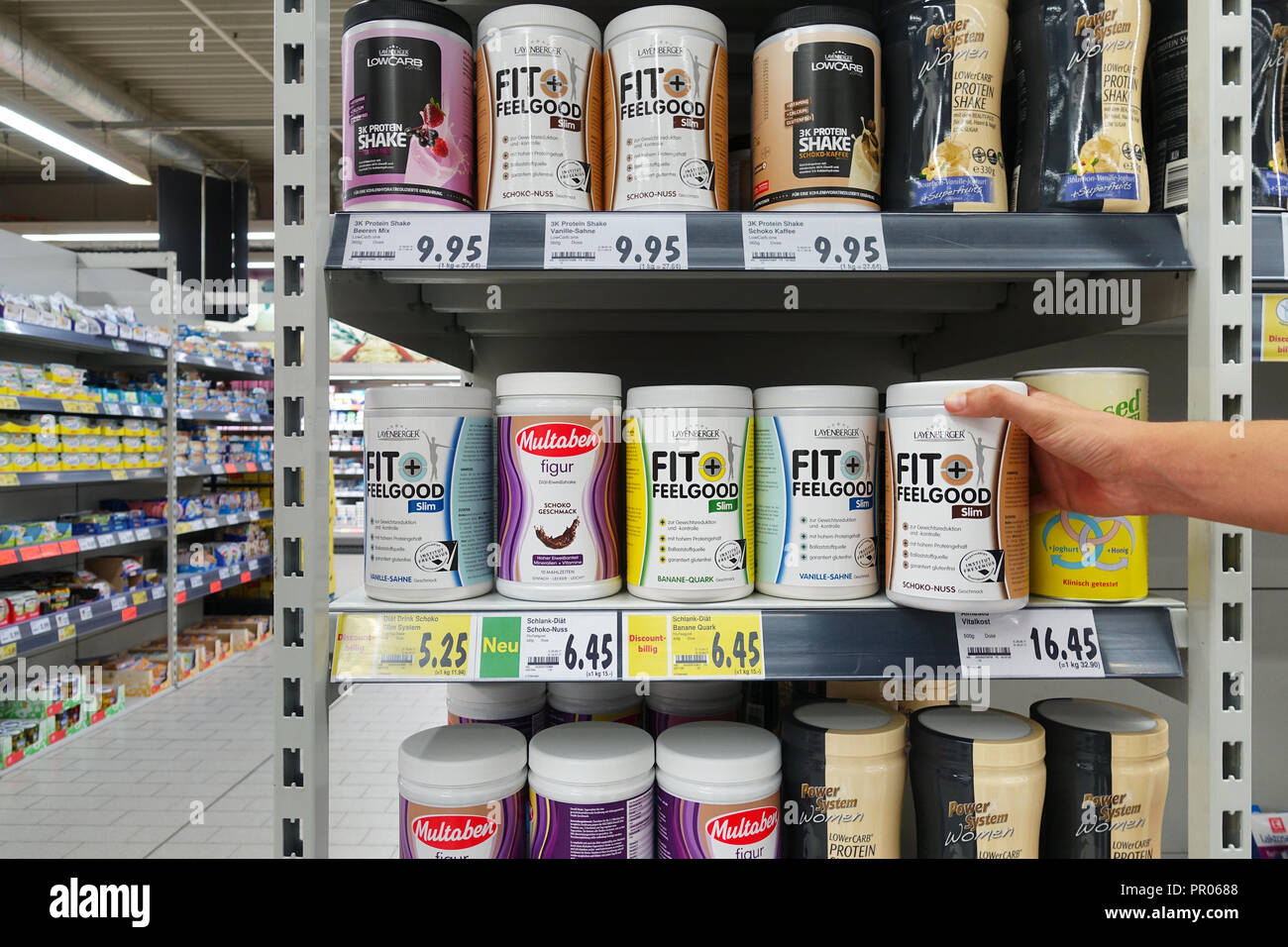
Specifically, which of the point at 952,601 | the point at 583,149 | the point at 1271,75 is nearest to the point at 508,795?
the point at 952,601

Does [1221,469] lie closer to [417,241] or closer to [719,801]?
[719,801]

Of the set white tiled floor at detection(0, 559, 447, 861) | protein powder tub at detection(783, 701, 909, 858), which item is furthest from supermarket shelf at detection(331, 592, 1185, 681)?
white tiled floor at detection(0, 559, 447, 861)

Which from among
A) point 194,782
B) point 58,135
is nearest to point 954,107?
point 194,782

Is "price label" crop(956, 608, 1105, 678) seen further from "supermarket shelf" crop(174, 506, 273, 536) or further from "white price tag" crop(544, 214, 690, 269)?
"supermarket shelf" crop(174, 506, 273, 536)

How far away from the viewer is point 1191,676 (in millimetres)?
865

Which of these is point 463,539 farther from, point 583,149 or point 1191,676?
point 1191,676

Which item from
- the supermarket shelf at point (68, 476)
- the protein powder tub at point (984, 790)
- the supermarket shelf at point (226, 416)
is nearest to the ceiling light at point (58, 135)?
the supermarket shelf at point (226, 416)

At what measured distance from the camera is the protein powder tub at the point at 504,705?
3.57ft

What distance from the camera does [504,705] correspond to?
3.57 feet

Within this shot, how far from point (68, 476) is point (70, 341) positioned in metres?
0.58

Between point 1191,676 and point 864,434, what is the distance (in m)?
0.46

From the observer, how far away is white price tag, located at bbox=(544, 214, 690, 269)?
0.82m

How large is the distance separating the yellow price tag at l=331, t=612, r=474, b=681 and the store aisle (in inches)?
Answer: 62.8

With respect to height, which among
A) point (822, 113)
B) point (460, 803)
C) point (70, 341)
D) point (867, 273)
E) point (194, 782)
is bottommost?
point (194, 782)
